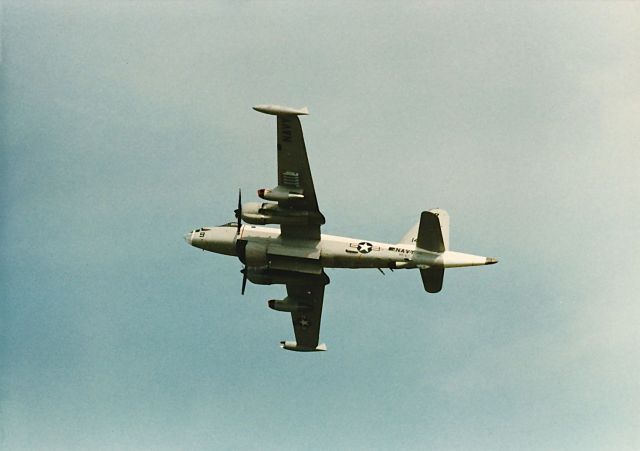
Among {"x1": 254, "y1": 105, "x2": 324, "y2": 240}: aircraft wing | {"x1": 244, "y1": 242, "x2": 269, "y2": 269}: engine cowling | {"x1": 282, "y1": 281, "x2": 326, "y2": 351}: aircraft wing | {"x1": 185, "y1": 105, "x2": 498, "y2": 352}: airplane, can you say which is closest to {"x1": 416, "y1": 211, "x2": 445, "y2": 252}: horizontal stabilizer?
{"x1": 185, "y1": 105, "x2": 498, "y2": 352}: airplane

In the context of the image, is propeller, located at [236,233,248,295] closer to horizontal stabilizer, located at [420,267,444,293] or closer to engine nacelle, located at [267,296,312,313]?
engine nacelle, located at [267,296,312,313]

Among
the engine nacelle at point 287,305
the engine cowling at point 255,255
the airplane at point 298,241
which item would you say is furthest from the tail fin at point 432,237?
the engine nacelle at point 287,305

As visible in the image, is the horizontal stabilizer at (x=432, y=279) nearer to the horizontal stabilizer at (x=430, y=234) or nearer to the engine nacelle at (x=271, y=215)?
the horizontal stabilizer at (x=430, y=234)

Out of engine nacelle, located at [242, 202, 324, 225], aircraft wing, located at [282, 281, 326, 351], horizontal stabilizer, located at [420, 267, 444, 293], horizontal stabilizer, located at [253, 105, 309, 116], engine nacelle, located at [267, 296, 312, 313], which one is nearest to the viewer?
horizontal stabilizer, located at [253, 105, 309, 116]

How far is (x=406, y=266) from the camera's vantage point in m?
56.1

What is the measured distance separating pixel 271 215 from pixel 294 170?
357 centimetres

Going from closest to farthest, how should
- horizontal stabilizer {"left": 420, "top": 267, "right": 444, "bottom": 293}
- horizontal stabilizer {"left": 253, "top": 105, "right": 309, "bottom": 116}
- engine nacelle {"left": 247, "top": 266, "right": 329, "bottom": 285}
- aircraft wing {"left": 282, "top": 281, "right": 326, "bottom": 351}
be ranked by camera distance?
horizontal stabilizer {"left": 253, "top": 105, "right": 309, "bottom": 116}, horizontal stabilizer {"left": 420, "top": 267, "right": 444, "bottom": 293}, engine nacelle {"left": 247, "top": 266, "right": 329, "bottom": 285}, aircraft wing {"left": 282, "top": 281, "right": 326, "bottom": 351}

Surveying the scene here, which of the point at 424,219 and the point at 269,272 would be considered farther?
the point at 269,272

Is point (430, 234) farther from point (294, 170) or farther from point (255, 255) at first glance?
point (255, 255)

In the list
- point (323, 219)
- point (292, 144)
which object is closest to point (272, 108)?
point (292, 144)

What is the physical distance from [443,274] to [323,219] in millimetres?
8339

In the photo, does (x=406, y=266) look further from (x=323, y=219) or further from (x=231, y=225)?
(x=231, y=225)

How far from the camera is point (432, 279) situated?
56.8 m

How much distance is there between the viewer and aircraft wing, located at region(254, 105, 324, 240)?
5291 cm
